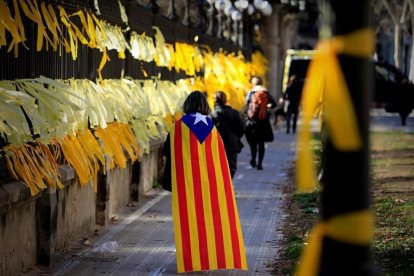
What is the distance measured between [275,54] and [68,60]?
139 feet

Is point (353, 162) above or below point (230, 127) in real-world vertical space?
above

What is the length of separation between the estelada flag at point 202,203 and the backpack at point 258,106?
10.0 metres

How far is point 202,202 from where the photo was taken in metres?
9.80

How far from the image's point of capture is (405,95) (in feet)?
119

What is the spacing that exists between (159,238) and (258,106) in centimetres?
867

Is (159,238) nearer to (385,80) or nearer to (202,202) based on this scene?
(202,202)

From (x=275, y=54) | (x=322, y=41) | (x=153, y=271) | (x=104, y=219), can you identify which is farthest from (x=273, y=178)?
(x=275, y=54)

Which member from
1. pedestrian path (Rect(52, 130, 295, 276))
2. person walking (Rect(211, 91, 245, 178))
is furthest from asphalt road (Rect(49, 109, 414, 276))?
person walking (Rect(211, 91, 245, 178))

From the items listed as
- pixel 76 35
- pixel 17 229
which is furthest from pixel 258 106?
pixel 17 229

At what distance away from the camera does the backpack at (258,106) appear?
20109 millimetres

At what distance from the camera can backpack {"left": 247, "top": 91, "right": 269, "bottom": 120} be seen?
66.0ft

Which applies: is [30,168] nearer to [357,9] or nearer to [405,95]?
[357,9]

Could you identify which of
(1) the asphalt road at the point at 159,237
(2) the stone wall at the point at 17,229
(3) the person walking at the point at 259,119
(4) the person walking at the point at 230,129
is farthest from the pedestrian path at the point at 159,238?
(3) the person walking at the point at 259,119

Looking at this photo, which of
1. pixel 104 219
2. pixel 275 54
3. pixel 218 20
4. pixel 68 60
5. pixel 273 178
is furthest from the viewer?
pixel 275 54
